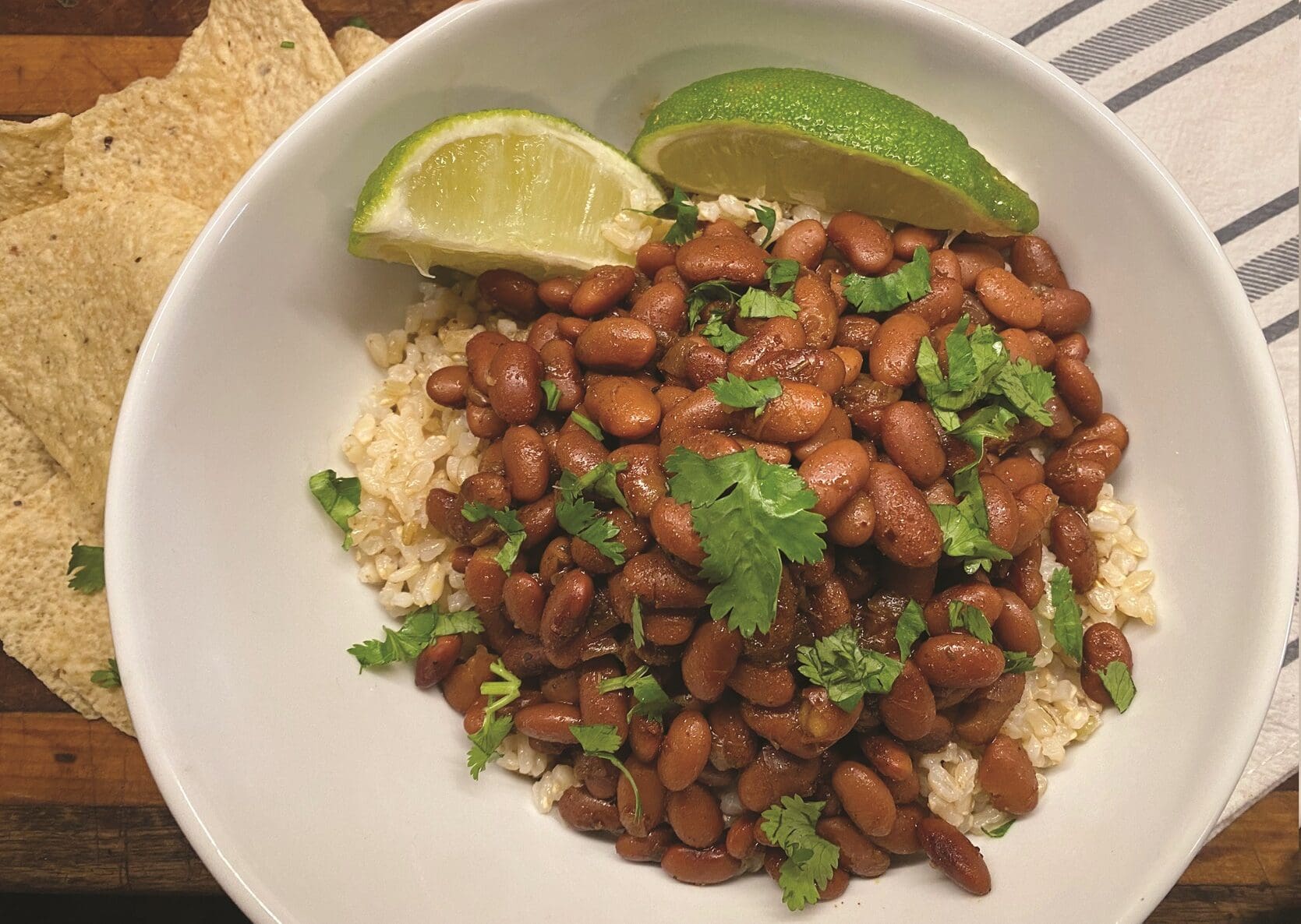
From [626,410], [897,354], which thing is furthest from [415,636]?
[897,354]

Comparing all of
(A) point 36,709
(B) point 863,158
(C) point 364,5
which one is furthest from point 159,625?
(C) point 364,5


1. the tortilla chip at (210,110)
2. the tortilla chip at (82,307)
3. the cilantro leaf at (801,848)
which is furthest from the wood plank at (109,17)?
the cilantro leaf at (801,848)

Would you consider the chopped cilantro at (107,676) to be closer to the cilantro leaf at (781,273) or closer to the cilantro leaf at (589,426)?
the cilantro leaf at (589,426)

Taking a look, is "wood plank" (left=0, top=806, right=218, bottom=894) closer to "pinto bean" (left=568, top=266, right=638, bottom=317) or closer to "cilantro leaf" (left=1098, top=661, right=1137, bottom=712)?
"pinto bean" (left=568, top=266, right=638, bottom=317)

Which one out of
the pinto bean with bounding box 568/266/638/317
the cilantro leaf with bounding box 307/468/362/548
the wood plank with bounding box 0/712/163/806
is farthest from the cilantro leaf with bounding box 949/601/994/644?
the wood plank with bounding box 0/712/163/806

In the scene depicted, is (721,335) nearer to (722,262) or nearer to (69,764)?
(722,262)

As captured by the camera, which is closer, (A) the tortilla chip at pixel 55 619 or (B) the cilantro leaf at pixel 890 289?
(B) the cilantro leaf at pixel 890 289
